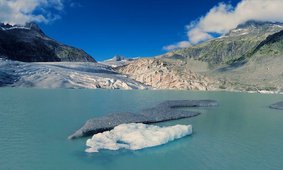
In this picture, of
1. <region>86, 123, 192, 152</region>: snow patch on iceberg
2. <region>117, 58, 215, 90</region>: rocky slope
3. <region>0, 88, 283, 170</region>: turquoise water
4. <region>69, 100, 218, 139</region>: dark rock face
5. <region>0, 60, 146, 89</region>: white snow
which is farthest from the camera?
<region>117, 58, 215, 90</region>: rocky slope

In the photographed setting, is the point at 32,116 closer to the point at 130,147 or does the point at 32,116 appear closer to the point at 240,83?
the point at 130,147

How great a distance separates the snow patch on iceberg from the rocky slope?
133 m

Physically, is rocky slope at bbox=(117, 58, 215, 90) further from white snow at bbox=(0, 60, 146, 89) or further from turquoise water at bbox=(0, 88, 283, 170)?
turquoise water at bbox=(0, 88, 283, 170)

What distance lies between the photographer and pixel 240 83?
17862cm

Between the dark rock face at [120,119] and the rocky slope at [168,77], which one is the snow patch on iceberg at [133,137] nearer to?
the dark rock face at [120,119]

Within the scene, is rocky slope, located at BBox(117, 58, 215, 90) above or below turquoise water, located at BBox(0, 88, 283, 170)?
above

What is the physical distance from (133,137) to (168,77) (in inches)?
5559

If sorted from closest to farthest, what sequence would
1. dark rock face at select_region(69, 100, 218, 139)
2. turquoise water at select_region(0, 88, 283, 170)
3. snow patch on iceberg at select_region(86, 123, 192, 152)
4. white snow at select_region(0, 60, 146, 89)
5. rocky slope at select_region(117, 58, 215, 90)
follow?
turquoise water at select_region(0, 88, 283, 170) → snow patch on iceberg at select_region(86, 123, 192, 152) → dark rock face at select_region(69, 100, 218, 139) → white snow at select_region(0, 60, 146, 89) → rocky slope at select_region(117, 58, 215, 90)

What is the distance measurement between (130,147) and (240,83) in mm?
166500

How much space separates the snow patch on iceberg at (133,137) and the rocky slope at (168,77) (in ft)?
437

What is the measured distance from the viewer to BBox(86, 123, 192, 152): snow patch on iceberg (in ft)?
71.9

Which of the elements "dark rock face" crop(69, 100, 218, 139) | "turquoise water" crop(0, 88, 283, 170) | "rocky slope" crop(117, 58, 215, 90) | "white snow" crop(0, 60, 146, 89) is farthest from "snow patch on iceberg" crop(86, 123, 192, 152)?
"rocky slope" crop(117, 58, 215, 90)

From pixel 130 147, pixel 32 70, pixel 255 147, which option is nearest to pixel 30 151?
pixel 130 147

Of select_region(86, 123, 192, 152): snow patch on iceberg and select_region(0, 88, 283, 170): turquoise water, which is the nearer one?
select_region(0, 88, 283, 170): turquoise water
